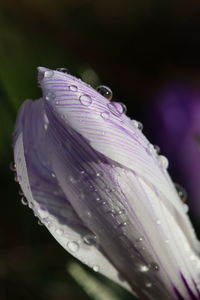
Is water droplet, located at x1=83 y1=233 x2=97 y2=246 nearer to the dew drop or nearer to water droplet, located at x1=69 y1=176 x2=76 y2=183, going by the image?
water droplet, located at x1=69 y1=176 x2=76 y2=183

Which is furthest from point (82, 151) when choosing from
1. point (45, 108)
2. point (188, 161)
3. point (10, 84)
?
point (188, 161)

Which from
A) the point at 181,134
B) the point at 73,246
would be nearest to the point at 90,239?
the point at 73,246

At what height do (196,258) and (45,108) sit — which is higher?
(45,108)

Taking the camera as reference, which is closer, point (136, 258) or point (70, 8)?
point (136, 258)

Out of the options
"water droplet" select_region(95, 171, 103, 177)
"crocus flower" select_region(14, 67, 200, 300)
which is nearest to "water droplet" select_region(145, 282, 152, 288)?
"crocus flower" select_region(14, 67, 200, 300)

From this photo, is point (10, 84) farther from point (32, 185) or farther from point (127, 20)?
point (127, 20)

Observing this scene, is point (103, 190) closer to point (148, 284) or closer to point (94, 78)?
point (148, 284)

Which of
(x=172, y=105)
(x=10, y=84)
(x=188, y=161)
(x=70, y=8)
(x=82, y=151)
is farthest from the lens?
(x=70, y=8)
